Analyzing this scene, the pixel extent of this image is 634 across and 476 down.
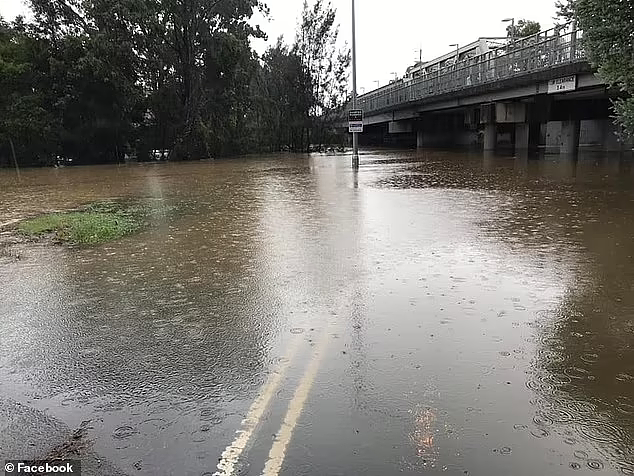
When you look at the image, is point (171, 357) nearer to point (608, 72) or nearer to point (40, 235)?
point (40, 235)

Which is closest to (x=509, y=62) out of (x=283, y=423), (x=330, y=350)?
(x=330, y=350)

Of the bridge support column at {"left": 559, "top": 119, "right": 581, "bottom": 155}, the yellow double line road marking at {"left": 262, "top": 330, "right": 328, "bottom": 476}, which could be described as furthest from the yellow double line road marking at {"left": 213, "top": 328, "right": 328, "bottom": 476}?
the bridge support column at {"left": 559, "top": 119, "right": 581, "bottom": 155}

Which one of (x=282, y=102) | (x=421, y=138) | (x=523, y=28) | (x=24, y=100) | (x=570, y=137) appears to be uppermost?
(x=523, y=28)

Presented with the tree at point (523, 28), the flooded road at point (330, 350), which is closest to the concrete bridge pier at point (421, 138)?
the tree at point (523, 28)

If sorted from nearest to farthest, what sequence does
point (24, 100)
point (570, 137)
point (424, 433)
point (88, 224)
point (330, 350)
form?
point (424, 433) < point (330, 350) < point (88, 224) < point (570, 137) < point (24, 100)

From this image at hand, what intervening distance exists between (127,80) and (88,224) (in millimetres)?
26628

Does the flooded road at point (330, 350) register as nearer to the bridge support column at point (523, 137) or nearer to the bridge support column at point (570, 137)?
the bridge support column at point (570, 137)

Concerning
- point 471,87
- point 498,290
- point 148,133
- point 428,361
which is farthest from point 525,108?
point 428,361

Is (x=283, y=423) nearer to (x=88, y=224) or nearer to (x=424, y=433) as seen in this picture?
(x=424, y=433)

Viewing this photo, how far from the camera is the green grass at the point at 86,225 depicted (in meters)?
8.90

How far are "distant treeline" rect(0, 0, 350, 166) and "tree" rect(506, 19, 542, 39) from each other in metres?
34.6

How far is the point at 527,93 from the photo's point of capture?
2628 cm

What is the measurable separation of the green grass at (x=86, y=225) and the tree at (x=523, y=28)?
5860cm

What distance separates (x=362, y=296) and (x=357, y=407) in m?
2.28
